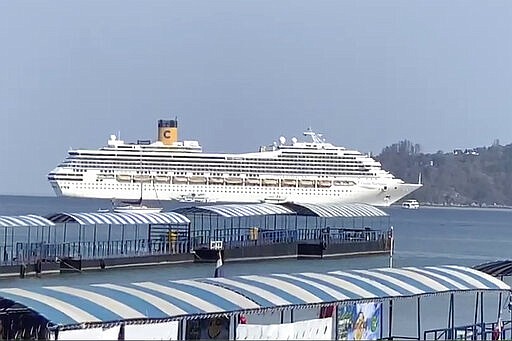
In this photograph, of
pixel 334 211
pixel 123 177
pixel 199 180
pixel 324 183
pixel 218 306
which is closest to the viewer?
pixel 218 306

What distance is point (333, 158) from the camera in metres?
122

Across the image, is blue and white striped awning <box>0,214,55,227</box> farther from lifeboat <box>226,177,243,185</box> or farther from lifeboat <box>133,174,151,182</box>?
lifeboat <box>133,174,151,182</box>

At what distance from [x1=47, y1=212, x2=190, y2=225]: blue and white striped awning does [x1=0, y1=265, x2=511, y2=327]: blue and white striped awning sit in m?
22.8

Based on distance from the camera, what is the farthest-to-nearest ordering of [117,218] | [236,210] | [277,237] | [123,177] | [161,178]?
[123,177], [161,178], [277,237], [236,210], [117,218]

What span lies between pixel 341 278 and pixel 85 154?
105 meters

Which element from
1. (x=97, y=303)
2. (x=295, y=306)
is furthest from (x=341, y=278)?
(x=97, y=303)

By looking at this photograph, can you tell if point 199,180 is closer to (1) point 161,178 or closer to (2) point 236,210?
(1) point 161,178

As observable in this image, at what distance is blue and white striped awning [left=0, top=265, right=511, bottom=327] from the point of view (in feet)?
55.6

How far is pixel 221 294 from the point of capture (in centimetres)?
1888

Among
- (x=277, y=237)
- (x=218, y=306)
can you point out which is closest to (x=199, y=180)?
(x=277, y=237)

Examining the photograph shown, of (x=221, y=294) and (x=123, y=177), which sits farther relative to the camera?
(x=123, y=177)

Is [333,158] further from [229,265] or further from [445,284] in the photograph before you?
[445,284]

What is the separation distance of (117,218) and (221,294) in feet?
92.1

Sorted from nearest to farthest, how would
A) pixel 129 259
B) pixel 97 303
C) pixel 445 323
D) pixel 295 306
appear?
pixel 97 303, pixel 295 306, pixel 445 323, pixel 129 259
